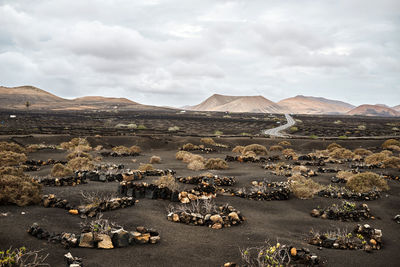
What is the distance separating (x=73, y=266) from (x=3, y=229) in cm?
290

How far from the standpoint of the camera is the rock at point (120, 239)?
6.44 m

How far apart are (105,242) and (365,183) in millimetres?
Result: 12054

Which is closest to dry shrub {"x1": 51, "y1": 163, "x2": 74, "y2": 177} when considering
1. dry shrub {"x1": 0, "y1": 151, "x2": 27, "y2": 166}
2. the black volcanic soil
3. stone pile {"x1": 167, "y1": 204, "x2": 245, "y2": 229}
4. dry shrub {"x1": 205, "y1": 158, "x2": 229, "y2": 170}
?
the black volcanic soil

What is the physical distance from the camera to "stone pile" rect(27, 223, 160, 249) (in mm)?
6305

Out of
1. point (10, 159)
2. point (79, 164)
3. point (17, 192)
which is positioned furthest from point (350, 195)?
point (10, 159)

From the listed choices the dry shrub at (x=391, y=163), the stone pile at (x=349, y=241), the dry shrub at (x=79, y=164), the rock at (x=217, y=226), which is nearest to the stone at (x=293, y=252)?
the stone pile at (x=349, y=241)

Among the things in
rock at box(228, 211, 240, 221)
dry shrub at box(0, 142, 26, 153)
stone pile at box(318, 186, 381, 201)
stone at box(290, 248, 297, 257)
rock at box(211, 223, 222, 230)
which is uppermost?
dry shrub at box(0, 142, 26, 153)

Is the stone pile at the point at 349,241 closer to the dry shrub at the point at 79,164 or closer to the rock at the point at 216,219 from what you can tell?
the rock at the point at 216,219

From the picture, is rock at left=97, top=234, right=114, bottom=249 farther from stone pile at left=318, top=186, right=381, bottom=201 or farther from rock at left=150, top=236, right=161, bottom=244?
stone pile at left=318, top=186, right=381, bottom=201

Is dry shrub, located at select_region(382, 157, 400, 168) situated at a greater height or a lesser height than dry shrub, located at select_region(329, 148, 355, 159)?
greater

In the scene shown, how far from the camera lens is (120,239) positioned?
647 centimetres

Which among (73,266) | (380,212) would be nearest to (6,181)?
(73,266)

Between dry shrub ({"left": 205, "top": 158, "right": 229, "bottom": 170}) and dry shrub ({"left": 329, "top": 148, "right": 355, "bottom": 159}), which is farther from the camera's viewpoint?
dry shrub ({"left": 329, "top": 148, "right": 355, "bottom": 159})

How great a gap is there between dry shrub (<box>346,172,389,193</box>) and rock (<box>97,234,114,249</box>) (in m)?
11.2
